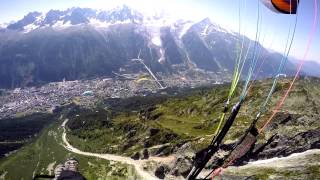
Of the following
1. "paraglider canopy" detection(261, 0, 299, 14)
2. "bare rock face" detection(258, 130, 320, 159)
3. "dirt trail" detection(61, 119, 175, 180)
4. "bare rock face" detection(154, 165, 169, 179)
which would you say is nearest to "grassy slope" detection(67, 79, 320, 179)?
"bare rock face" detection(258, 130, 320, 159)

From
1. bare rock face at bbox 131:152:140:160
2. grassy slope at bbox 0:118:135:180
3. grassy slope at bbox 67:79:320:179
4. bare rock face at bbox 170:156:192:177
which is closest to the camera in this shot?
bare rock face at bbox 170:156:192:177

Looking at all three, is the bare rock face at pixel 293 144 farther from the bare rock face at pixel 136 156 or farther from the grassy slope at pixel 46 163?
the bare rock face at pixel 136 156

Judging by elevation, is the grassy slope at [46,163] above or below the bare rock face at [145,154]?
below

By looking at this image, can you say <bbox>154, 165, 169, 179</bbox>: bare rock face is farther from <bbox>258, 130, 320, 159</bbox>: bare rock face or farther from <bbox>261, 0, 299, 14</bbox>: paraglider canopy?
<bbox>261, 0, 299, 14</bbox>: paraglider canopy

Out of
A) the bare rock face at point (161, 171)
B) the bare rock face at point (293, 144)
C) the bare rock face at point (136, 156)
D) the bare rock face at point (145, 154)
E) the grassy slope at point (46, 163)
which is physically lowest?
the grassy slope at point (46, 163)

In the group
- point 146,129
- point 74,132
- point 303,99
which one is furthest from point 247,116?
point 74,132

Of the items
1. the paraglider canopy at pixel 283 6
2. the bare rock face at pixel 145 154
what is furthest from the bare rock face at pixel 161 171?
the paraglider canopy at pixel 283 6

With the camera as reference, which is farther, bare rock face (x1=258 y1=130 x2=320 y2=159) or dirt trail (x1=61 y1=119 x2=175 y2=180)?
dirt trail (x1=61 y1=119 x2=175 y2=180)

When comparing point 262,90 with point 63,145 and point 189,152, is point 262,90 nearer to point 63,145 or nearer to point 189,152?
point 189,152

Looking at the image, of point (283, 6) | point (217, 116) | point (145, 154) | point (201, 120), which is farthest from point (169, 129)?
point (283, 6)
